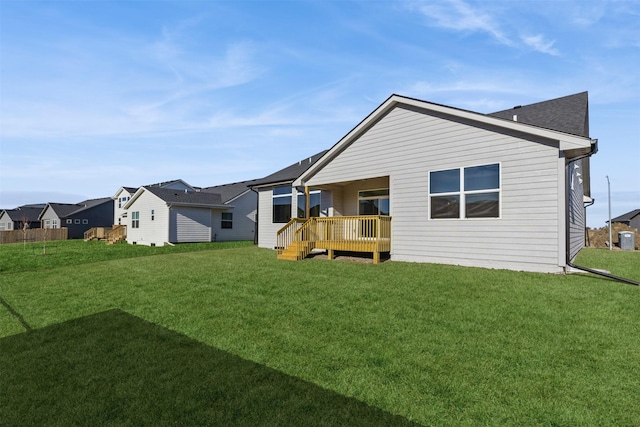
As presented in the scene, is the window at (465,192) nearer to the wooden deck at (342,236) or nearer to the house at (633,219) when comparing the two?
the wooden deck at (342,236)

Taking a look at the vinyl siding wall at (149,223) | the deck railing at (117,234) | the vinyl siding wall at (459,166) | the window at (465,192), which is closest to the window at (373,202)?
the vinyl siding wall at (459,166)

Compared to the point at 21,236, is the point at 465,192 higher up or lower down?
higher up

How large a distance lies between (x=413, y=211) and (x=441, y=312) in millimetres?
5561

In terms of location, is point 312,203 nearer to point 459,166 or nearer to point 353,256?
point 353,256

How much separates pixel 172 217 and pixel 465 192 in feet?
67.4

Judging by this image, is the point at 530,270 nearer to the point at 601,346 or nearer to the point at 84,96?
the point at 601,346

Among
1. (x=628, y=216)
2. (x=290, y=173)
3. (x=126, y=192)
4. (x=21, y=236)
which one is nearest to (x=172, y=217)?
(x=290, y=173)

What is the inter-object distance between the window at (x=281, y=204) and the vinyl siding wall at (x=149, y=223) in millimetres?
10704

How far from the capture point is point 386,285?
739 centimetres

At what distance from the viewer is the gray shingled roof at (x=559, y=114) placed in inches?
352

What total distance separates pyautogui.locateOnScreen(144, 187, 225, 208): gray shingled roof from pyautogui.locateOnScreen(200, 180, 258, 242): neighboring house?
99 centimetres

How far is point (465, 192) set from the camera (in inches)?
376

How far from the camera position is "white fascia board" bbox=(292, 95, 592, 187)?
780 cm

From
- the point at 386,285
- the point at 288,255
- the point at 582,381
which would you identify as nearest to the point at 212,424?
the point at 582,381
